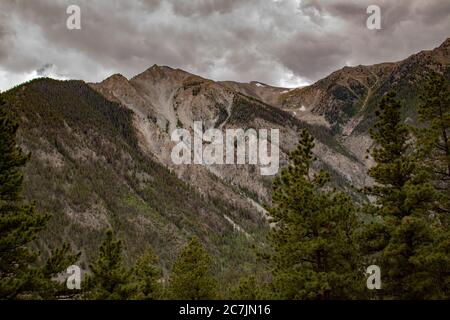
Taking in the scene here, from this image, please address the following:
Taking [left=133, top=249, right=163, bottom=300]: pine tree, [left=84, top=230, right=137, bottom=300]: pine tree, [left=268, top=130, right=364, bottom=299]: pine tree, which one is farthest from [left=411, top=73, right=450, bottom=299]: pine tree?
[left=133, top=249, right=163, bottom=300]: pine tree

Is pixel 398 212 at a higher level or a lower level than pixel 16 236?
higher

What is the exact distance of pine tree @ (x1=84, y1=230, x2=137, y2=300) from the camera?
21.7 meters

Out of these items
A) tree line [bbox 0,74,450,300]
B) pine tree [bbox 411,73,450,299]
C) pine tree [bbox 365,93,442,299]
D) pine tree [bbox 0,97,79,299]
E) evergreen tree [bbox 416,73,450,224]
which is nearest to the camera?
pine tree [bbox 0,97,79,299]

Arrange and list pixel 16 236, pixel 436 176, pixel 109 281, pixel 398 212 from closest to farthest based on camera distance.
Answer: pixel 16 236 → pixel 398 212 → pixel 436 176 → pixel 109 281

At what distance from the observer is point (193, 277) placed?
27.8 metres

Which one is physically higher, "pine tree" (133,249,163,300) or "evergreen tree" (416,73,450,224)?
"evergreen tree" (416,73,450,224)

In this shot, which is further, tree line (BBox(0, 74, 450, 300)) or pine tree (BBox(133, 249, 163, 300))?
pine tree (BBox(133, 249, 163, 300))

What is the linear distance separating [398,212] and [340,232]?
2804mm

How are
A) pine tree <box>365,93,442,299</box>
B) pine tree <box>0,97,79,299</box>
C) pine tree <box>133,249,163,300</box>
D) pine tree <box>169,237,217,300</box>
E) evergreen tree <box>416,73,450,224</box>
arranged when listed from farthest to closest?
pine tree <box>133,249,163,300</box>, pine tree <box>169,237,217,300</box>, evergreen tree <box>416,73,450,224</box>, pine tree <box>365,93,442,299</box>, pine tree <box>0,97,79,299</box>

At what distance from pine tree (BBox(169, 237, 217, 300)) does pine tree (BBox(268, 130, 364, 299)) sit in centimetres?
877

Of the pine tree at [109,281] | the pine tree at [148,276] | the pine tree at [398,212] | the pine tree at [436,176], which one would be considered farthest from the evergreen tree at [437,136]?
the pine tree at [148,276]

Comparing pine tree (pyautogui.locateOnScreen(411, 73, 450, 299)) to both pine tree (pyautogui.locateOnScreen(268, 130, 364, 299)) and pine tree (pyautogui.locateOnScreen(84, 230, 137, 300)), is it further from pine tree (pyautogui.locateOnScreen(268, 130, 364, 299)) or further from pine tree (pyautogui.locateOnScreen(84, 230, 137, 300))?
pine tree (pyautogui.locateOnScreen(84, 230, 137, 300))

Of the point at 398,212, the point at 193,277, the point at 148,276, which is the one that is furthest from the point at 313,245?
the point at 148,276

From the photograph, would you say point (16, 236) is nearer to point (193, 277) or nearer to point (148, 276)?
point (193, 277)
